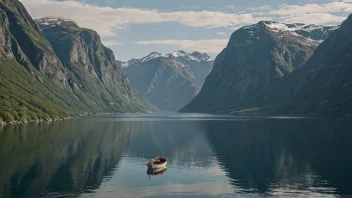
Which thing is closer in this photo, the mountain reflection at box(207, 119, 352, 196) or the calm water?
the calm water

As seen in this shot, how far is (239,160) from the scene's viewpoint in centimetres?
12638

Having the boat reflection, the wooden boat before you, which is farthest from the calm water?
the wooden boat

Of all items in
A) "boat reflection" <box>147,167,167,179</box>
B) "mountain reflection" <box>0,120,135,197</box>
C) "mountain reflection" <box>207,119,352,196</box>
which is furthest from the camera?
"boat reflection" <box>147,167,167,179</box>

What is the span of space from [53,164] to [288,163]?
64.6 meters

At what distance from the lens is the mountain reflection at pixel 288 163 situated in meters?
87.1

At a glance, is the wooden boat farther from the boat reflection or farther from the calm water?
the calm water

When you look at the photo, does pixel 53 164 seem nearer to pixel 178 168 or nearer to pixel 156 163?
pixel 156 163

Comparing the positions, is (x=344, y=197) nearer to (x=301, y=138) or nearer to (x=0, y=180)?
(x=0, y=180)

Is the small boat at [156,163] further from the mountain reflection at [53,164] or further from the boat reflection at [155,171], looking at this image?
the mountain reflection at [53,164]

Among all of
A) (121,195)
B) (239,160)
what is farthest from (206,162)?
(121,195)

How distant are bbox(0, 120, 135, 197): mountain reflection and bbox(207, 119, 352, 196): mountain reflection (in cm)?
3380

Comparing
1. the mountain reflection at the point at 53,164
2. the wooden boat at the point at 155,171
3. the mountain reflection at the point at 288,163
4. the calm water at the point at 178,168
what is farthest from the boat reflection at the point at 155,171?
the mountain reflection at the point at 288,163

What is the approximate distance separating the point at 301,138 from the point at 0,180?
135 metres

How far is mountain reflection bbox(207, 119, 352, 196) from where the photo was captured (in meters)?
87.1
